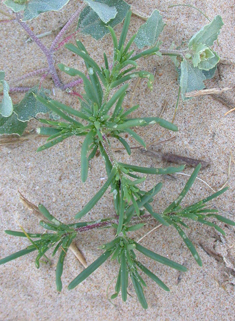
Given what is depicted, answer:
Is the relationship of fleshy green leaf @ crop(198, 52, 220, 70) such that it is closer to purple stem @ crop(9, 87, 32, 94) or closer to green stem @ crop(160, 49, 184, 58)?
green stem @ crop(160, 49, 184, 58)

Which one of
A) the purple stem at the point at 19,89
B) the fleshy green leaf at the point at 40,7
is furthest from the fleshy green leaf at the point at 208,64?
the purple stem at the point at 19,89

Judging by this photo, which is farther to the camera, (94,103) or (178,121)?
(178,121)

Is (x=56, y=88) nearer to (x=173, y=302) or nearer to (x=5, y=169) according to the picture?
(x=5, y=169)

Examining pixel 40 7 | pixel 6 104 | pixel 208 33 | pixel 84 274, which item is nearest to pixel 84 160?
pixel 84 274

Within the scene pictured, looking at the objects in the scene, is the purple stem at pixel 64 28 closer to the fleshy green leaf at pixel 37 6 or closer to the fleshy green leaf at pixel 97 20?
the fleshy green leaf at pixel 97 20

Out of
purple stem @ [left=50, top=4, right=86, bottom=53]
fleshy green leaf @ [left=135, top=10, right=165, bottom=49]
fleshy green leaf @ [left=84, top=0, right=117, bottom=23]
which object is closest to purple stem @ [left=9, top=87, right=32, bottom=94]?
purple stem @ [left=50, top=4, right=86, bottom=53]

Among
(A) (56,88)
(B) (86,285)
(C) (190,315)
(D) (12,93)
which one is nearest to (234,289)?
(C) (190,315)

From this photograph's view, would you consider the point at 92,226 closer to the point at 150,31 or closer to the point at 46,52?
the point at 46,52

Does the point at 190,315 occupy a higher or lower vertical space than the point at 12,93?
lower
